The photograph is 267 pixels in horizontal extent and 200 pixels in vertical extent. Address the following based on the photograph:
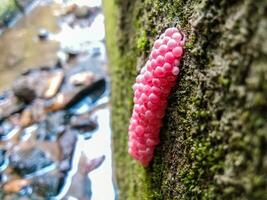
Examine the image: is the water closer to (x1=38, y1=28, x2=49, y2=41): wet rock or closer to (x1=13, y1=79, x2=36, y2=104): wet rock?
(x1=38, y1=28, x2=49, y2=41): wet rock

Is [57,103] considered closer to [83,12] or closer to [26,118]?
[26,118]

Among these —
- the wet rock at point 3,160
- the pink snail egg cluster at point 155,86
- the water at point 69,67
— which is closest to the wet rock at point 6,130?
the water at point 69,67

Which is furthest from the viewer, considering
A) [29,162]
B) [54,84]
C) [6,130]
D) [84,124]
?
[54,84]

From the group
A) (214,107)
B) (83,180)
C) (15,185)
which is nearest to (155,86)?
(214,107)

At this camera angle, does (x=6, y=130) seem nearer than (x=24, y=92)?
Yes

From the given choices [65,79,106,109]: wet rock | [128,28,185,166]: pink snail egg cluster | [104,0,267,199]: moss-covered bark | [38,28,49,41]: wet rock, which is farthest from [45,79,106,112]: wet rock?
[128,28,185,166]: pink snail egg cluster

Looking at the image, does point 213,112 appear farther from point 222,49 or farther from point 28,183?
point 28,183
